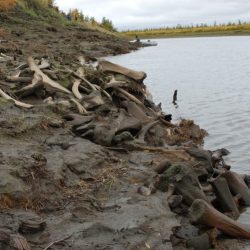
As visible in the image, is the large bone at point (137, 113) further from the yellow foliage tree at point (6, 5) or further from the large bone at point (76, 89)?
the yellow foliage tree at point (6, 5)

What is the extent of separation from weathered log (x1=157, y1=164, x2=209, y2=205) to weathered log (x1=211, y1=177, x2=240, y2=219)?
0.89 feet

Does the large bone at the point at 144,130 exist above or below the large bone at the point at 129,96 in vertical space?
below

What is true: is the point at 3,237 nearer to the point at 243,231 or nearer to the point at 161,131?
the point at 243,231

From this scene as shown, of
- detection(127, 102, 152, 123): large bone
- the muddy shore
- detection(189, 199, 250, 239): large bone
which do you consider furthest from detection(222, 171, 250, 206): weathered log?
detection(127, 102, 152, 123): large bone

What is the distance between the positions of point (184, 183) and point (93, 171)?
1210 mm

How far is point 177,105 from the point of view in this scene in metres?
17.9

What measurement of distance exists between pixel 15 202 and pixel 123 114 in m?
4.23

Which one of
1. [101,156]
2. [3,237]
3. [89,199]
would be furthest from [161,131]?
[3,237]

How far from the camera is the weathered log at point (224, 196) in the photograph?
6.46 m

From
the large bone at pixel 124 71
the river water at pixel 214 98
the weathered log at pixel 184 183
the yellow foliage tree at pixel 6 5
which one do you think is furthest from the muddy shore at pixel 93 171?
the yellow foliage tree at pixel 6 5

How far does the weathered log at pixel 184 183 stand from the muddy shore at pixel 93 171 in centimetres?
1

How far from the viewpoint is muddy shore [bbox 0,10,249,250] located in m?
5.08

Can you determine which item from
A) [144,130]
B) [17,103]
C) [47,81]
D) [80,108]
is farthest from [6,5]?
[144,130]

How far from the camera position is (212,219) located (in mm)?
5426
